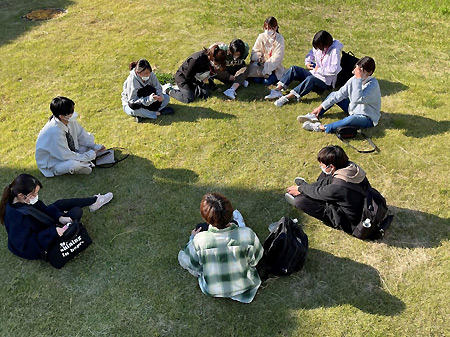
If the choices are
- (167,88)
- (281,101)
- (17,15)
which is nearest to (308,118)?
(281,101)

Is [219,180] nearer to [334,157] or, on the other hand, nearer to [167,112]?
[334,157]

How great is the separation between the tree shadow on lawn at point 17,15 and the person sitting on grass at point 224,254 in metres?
9.10

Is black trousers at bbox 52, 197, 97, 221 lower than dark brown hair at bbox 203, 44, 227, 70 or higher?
lower

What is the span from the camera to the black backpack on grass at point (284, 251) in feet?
13.7

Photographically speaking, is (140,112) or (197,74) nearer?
(140,112)

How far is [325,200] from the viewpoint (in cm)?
466

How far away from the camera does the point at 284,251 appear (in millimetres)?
4145

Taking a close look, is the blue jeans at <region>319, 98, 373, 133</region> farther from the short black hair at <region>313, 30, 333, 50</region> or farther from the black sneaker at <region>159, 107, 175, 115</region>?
the black sneaker at <region>159, 107, 175, 115</region>

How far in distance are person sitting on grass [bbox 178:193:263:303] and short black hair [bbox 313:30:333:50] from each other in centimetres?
448

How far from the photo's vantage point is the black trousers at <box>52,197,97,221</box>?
190 inches

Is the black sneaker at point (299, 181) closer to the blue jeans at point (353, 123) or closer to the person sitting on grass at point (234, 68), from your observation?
the blue jeans at point (353, 123)

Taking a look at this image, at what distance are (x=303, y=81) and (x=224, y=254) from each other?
457 centimetres

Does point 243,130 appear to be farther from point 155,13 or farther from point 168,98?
point 155,13

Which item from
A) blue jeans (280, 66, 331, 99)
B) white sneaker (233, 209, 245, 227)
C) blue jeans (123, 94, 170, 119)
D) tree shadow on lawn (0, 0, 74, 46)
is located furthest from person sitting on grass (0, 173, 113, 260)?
tree shadow on lawn (0, 0, 74, 46)
